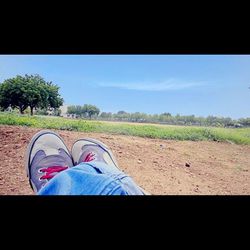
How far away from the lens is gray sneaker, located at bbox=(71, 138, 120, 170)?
4.66 feet

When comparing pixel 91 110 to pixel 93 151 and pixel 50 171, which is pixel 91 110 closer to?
pixel 93 151

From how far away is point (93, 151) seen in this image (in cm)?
142

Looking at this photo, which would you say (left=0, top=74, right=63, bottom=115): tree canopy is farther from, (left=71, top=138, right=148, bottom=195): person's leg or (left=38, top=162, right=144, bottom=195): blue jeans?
(left=38, top=162, right=144, bottom=195): blue jeans

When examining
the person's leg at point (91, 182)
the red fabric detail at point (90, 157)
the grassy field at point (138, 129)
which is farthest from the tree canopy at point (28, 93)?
the person's leg at point (91, 182)

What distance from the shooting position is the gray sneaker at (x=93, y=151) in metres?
1.42

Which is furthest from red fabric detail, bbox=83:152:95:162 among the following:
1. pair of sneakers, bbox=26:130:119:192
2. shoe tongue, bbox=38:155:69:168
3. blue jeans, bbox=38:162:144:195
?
blue jeans, bbox=38:162:144:195

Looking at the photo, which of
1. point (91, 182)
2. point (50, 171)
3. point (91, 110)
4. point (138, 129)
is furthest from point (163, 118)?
point (50, 171)

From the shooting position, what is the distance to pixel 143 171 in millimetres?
1414

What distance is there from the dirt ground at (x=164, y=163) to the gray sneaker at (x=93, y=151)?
0.03m

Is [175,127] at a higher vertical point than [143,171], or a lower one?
higher
